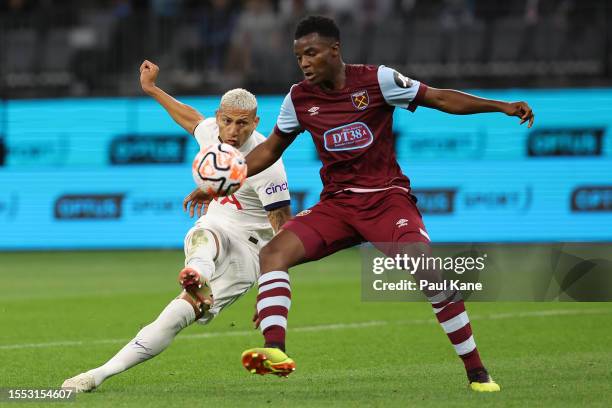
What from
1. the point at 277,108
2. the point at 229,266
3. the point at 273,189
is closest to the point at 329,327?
the point at 229,266

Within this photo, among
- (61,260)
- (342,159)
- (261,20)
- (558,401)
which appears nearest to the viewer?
(558,401)

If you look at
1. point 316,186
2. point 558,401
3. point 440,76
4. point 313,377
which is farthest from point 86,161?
point 558,401

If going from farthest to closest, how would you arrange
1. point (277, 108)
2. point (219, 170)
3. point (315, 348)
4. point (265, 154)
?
point (277, 108)
point (315, 348)
point (265, 154)
point (219, 170)

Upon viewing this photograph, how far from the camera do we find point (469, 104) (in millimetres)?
6941

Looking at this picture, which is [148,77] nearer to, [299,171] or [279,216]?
[279,216]

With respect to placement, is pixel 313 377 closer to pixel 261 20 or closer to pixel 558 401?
pixel 558 401

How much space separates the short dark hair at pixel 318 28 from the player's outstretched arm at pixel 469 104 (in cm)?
68

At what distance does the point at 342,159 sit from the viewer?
721 centimetres

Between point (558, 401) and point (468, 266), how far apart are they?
18.0 ft

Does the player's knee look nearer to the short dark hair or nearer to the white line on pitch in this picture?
the short dark hair

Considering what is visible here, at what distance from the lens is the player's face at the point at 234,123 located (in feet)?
25.2

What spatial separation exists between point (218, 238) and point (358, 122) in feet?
4.04

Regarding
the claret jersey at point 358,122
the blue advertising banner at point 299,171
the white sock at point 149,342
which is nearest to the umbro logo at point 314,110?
the claret jersey at point 358,122

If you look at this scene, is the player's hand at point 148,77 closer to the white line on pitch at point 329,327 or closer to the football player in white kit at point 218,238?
the football player in white kit at point 218,238
